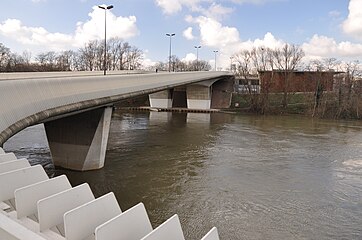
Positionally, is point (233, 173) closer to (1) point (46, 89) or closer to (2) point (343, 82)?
(1) point (46, 89)

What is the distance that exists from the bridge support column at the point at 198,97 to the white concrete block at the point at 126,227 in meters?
49.1

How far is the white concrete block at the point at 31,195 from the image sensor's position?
121 inches

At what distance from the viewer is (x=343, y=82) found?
157 ft

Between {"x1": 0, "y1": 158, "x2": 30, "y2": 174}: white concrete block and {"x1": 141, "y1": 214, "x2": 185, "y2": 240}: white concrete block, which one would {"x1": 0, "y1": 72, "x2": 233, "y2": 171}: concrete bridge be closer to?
{"x1": 0, "y1": 158, "x2": 30, "y2": 174}: white concrete block

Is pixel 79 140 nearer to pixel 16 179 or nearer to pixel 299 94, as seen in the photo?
pixel 16 179

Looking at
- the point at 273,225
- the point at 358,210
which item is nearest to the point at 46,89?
the point at 273,225

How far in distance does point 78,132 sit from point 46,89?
185 inches

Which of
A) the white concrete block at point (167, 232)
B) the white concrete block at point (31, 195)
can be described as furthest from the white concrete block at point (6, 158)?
the white concrete block at point (167, 232)

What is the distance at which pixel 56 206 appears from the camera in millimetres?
3080

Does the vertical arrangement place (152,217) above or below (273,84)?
below

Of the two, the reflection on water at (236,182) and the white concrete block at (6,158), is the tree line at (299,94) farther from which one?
the white concrete block at (6,158)

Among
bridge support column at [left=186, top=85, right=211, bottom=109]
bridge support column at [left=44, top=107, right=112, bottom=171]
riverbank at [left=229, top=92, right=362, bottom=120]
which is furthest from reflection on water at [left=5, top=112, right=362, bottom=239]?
bridge support column at [left=186, top=85, right=211, bottom=109]

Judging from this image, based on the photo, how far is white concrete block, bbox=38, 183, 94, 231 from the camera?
2.91 meters

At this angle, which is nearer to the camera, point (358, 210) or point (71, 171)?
point (358, 210)
